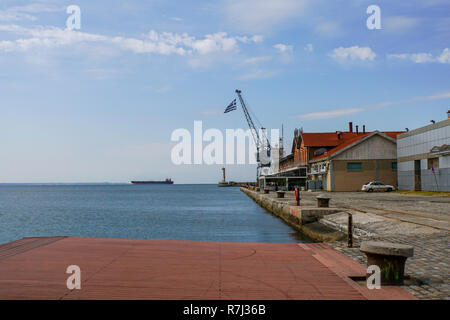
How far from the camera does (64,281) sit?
696 centimetres

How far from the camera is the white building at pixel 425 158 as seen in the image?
41.1 m

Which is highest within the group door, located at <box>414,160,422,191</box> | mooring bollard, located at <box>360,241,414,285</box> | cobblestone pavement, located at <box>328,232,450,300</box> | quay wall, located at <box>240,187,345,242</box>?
door, located at <box>414,160,422,191</box>

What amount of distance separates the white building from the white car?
69.0 inches

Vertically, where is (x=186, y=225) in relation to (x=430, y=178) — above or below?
below

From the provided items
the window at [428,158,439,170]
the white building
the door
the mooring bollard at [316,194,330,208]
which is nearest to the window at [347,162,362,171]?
the white building

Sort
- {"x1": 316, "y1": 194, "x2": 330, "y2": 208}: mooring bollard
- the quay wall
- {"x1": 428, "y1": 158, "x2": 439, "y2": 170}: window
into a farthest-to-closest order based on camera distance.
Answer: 1. {"x1": 428, "y1": 158, "x2": 439, "y2": 170}: window
2. {"x1": 316, "y1": 194, "x2": 330, "y2": 208}: mooring bollard
3. the quay wall

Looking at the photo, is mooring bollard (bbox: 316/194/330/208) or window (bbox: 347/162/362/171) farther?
window (bbox: 347/162/362/171)

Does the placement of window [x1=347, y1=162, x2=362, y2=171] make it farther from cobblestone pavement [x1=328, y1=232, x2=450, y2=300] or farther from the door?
cobblestone pavement [x1=328, y1=232, x2=450, y2=300]

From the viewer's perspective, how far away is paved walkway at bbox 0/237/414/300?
6.39 metres

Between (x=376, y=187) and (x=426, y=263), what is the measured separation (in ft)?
151

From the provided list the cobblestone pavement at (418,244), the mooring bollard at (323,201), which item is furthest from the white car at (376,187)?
the cobblestone pavement at (418,244)
